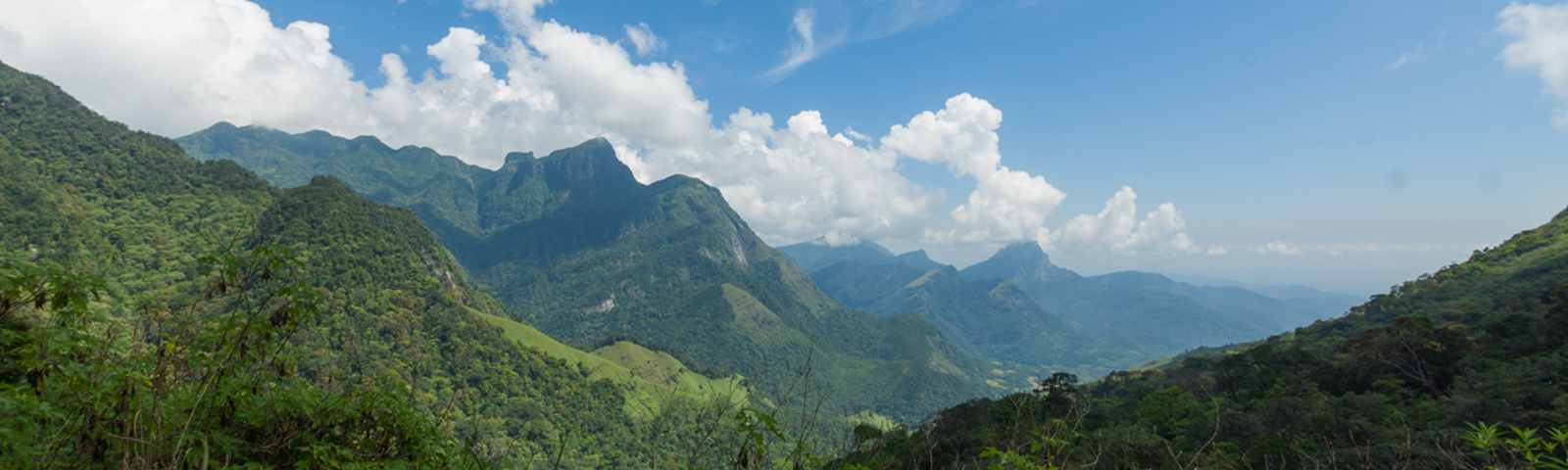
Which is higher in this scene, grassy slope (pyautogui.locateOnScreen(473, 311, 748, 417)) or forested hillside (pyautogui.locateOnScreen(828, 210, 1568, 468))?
forested hillside (pyautogui.locateOnScreen(828, 210, 1568, 468))

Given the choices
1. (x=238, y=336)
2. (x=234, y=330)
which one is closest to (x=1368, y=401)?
(x=238, y=336)

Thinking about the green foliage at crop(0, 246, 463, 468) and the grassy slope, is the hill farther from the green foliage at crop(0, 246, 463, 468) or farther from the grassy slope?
the grassy slope

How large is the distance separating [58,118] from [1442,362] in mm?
166806

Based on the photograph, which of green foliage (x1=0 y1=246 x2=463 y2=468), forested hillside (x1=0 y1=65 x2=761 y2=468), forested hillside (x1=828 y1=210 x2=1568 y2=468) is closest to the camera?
green foliage (x1=0 y1=246 x2=463 y2=468)

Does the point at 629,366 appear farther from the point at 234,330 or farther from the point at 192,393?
the point at 192,393

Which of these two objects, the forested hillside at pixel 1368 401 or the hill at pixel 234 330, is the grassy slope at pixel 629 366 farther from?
the forested hillside at pixel 1368 401

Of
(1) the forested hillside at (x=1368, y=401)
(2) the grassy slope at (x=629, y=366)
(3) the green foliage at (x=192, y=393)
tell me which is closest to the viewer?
(3) the green foliage at (x=192, y=393)

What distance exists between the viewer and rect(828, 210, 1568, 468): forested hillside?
19258 millimetres

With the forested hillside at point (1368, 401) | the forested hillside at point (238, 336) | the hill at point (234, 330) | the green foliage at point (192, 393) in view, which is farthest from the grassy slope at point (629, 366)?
the green foliage at point (192, 393)

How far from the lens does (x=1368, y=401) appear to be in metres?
27.8

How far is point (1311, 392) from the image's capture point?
108 feet

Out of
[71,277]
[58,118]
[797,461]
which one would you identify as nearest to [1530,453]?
[797,461]

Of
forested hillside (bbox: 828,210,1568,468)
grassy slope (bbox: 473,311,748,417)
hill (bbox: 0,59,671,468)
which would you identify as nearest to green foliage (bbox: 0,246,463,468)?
hill (bbox: 0,59,671,468)

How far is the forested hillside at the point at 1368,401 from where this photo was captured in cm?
1926
